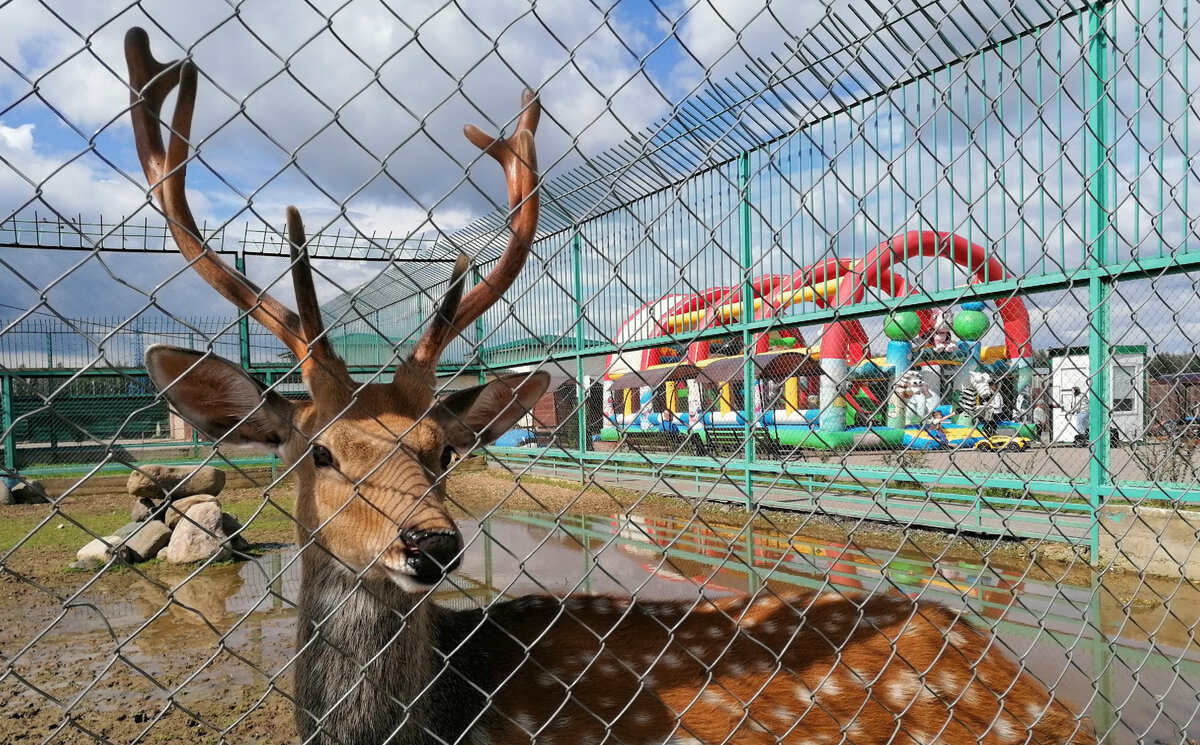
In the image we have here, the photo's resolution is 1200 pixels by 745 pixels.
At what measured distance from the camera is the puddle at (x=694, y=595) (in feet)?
10.9

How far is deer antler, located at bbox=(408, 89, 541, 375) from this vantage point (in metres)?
2.02

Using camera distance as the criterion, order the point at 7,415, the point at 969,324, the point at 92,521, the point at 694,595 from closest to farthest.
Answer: the point at 694,595 → the point at 92,521 → the point at 969,324 → the point at 7,415

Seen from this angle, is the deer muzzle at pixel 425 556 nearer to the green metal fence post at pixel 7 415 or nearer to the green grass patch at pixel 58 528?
the green grass patch at pixel 58 528

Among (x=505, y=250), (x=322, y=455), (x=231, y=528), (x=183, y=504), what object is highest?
(x=505, y=250)

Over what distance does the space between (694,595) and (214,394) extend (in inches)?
160

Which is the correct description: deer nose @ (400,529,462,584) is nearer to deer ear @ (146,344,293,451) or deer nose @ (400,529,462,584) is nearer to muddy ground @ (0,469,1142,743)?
muddy ground @ (0,469,1142,743)

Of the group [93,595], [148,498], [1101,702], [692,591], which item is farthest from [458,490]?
[1101,702]

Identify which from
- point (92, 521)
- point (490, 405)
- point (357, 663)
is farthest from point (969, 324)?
point (92, 521)

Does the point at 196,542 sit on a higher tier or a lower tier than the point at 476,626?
lower

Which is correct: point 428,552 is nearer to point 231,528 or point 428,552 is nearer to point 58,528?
point 231,528

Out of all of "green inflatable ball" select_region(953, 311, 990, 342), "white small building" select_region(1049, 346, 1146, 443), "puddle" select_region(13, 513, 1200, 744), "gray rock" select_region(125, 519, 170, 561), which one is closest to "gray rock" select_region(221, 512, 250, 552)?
"puddle" select_region(13, 513, 1200, 744)

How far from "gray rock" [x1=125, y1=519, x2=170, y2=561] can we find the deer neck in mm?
5414

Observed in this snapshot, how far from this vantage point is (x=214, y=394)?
2.04m

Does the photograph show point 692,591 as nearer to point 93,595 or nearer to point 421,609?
point 421,609
